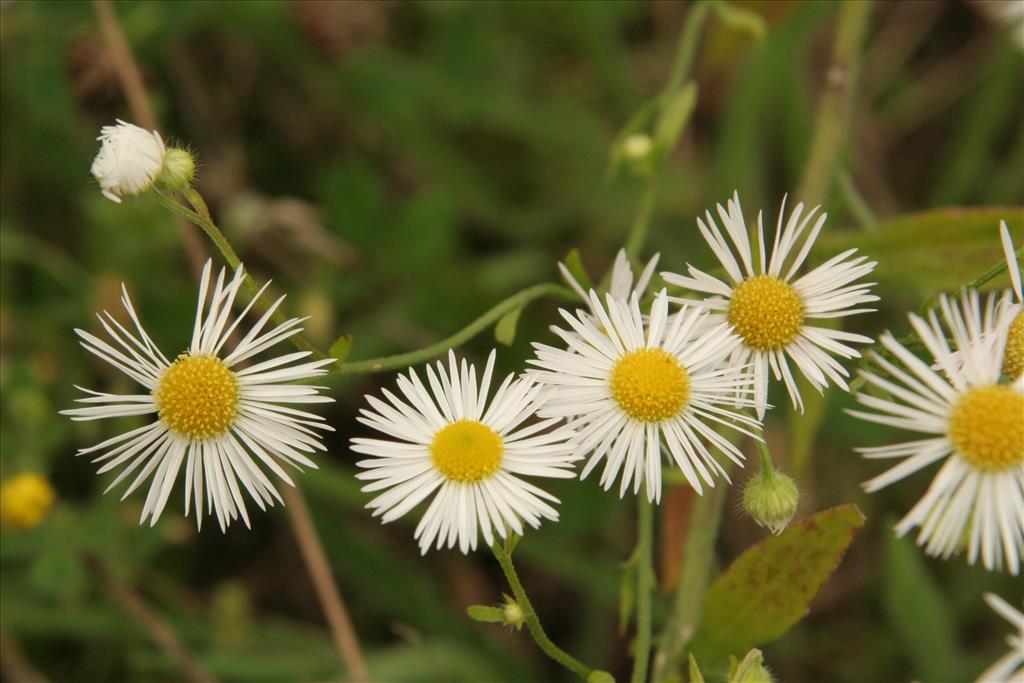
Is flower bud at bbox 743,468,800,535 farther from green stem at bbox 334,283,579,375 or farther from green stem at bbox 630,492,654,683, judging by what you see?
green stem at bbox 334,283,579,375

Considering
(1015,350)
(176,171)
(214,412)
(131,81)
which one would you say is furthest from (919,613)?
(131,81)

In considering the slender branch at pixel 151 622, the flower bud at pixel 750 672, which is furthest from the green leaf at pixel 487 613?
the slender branch at pixel 151 622

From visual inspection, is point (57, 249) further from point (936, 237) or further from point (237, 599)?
point (936, 237)

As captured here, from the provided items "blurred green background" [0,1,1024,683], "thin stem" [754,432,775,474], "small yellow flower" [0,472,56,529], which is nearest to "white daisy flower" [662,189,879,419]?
"thin stem" [754,432,775,474]

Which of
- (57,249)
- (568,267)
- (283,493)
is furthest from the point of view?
(57,249)

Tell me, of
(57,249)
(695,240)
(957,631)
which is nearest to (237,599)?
(57,249)
